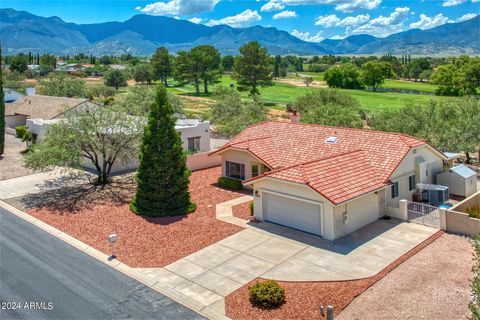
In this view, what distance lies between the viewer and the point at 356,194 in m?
20.1

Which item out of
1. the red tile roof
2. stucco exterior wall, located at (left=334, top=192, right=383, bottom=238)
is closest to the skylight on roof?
the red tile roof

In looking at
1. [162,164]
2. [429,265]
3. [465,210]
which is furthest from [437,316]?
[162,164]

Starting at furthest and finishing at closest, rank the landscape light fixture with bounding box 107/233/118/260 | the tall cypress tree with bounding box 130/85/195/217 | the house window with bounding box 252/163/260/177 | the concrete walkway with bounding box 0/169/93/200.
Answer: the house window with bounding box 252/163/260/177, the concrete walkway with bounding box 0/169/93/200, the tall cypress tree with bounding box 130/85/195/217, the landscape light fixture with bounding box 107/233/118/260

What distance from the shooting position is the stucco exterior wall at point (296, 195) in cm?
1969

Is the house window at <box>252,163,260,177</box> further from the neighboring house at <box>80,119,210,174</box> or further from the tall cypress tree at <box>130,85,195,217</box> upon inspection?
the neighboring house at <box>80,119,210,174</box>

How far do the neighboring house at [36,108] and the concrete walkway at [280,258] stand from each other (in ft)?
115

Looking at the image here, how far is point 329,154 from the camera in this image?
85.3ft

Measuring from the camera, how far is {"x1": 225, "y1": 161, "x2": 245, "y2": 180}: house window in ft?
96.5

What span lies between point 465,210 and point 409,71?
156m

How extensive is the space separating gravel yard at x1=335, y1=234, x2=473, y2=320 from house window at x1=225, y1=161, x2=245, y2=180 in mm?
13836

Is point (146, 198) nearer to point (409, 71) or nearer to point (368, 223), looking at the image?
point (368, 223)

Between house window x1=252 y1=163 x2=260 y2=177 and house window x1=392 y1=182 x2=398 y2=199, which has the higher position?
house window x1=252 y1=163 x2=260 y2=177

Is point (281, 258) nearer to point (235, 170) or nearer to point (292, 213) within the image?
point (292, 213)

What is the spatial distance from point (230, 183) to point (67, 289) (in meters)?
15.1
